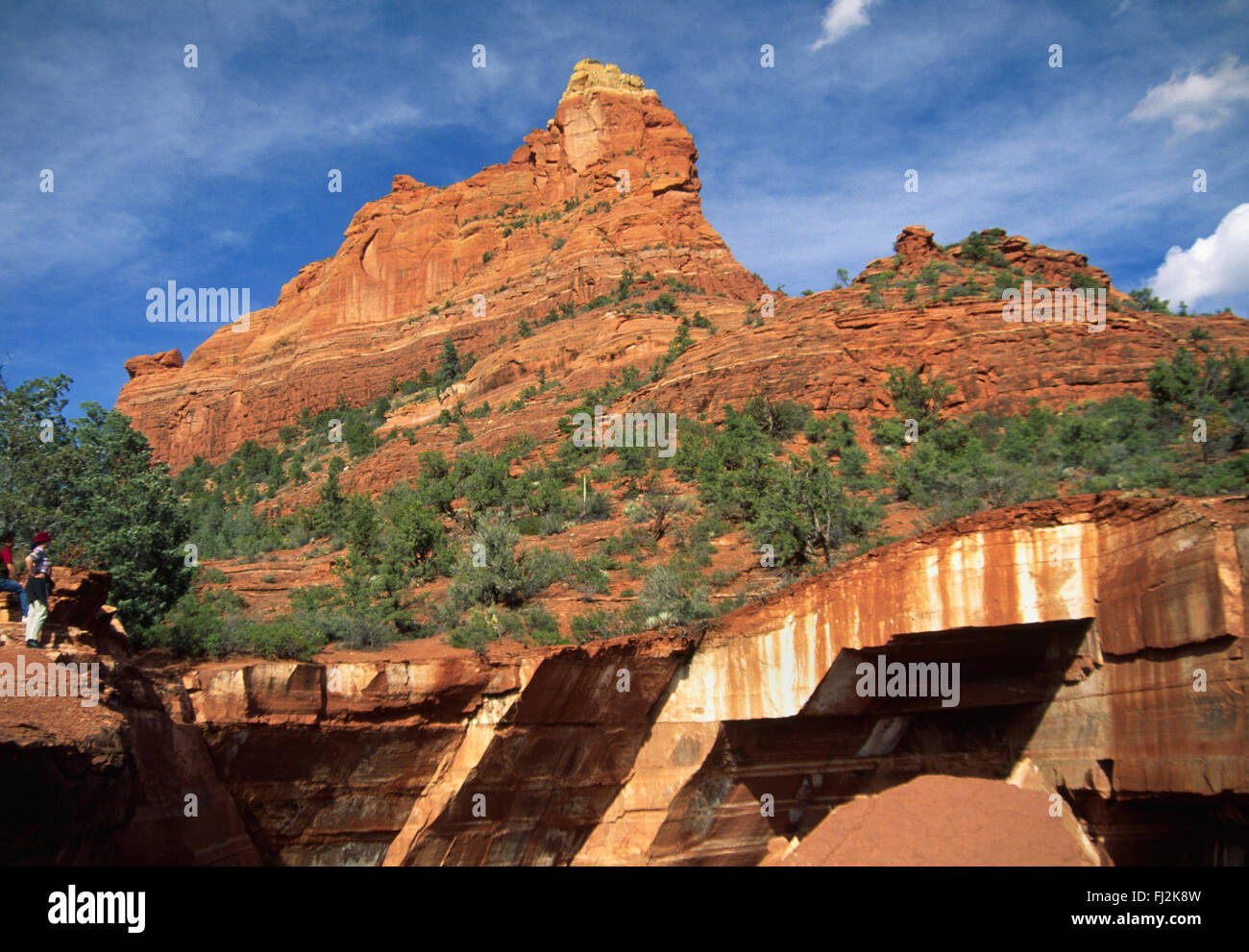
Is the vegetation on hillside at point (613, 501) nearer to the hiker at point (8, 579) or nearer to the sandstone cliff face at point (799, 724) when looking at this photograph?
the sandstone cliff face at point (799, 724)

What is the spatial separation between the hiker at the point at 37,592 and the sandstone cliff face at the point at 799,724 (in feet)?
3.69

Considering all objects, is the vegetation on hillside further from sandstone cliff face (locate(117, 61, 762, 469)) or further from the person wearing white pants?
sandstone cliff face (locate(117, 61, 762, 469))

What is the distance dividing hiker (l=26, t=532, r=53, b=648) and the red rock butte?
27.4 meters

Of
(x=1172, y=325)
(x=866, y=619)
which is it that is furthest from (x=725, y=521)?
(x=1172, y=325)

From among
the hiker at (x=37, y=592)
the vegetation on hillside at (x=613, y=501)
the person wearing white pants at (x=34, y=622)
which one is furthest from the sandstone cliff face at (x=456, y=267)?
the person wearing white pants at (x=34, y=622)

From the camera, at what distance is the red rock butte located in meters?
31.5

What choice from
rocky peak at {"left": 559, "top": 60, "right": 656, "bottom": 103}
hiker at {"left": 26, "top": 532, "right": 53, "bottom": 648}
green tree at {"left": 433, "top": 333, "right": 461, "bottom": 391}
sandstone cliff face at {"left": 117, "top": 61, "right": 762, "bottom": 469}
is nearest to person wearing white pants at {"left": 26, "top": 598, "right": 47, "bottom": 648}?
hiker at {"left": 26, "top": 532, "right": 53, "bottom": 648}

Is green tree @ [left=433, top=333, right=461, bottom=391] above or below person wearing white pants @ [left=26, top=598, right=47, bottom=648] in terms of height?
above

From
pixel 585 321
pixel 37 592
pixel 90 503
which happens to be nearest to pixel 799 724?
pixel 37 592

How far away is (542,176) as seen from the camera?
7819 centimetres

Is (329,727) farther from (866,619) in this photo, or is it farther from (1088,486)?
(1088,486)

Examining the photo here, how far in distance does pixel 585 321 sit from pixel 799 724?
4093 cm
